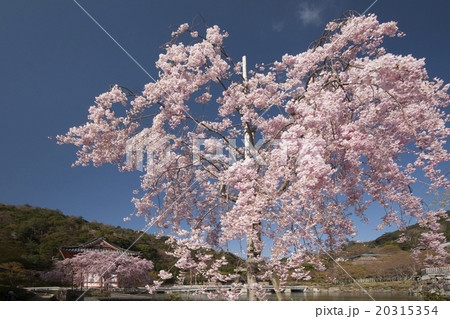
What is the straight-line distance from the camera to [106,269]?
13.2 metres

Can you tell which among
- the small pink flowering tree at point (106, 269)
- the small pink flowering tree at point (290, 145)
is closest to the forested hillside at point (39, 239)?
the small pink flowering tree at point (106, 269)

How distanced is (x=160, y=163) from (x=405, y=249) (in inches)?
1024

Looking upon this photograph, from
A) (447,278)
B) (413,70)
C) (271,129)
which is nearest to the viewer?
(413,70)

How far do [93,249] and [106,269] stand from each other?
499cm

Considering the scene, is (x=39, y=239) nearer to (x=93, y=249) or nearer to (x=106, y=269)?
(x=106, y=269)

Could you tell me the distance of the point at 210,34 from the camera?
245 inches

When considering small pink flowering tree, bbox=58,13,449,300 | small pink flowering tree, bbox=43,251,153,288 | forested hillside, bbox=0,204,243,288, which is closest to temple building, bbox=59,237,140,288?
small pink flowering tree, bbox=43,251,153,288

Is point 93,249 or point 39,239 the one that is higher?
point 39,239

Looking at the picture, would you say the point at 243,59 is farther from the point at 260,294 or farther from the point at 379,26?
the point at 260,294

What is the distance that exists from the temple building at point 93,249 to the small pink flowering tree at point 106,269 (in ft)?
0.35

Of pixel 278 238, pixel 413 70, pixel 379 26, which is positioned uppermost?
pixel 379 26

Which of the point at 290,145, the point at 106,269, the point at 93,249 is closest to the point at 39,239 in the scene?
the point at 106,269

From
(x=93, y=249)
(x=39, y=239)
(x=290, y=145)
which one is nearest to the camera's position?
(x=290, y=145)
